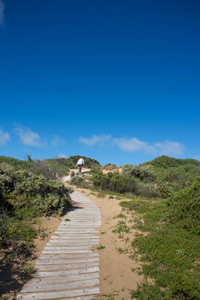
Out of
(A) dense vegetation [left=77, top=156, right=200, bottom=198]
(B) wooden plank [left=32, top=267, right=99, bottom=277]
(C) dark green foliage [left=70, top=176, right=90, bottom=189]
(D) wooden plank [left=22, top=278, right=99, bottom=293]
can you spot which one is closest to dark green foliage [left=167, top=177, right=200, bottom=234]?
(A) dense vegetation [left=77, top=156, right=200, bottom=198]

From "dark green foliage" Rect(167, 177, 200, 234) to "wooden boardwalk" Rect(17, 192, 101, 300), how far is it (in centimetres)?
333

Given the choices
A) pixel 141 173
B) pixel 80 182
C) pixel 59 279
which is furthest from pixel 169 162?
pixel 59 279

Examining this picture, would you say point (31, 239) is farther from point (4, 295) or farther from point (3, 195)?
point (3, 195)

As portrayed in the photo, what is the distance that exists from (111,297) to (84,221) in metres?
4.19

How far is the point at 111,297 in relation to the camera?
3648 millimetres

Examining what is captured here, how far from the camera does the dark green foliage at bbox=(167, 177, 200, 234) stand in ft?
21.0

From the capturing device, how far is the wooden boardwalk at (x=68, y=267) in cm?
365

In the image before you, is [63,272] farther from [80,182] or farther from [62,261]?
[80,182]

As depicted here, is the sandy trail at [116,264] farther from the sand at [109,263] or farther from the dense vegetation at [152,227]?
the dense vegetation at [152,227]

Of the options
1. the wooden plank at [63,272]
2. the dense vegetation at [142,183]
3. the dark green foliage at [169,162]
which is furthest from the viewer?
the dark green foliage at [169,162]

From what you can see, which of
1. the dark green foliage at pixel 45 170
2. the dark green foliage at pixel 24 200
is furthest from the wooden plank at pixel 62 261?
the dark green foliage at pixel 45 170

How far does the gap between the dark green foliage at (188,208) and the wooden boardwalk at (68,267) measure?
3335mm

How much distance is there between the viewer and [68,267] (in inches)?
177

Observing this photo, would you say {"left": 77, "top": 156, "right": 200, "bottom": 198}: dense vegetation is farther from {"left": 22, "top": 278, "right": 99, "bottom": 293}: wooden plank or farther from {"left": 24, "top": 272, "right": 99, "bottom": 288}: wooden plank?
{"left": 22, "top": 278, "right": 99, "bottom": 293}: wooden plank
